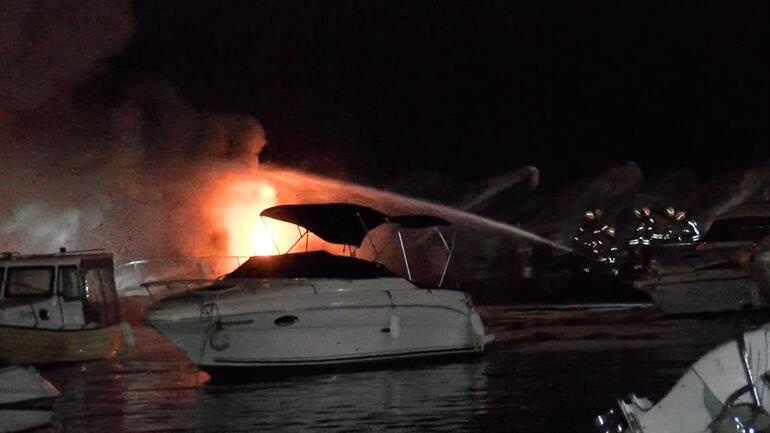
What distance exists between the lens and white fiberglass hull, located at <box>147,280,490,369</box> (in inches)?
717

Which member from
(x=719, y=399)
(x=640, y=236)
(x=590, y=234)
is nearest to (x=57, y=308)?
(x=719, y=399)

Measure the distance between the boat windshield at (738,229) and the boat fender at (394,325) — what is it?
31.8 feet

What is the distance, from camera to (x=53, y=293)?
70.3 ft

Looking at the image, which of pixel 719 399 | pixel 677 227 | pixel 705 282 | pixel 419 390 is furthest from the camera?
pixel 677 227

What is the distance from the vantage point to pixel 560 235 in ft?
164

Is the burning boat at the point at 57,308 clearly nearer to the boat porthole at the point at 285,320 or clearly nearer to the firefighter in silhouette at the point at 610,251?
the boat porthole at the point at 285,320

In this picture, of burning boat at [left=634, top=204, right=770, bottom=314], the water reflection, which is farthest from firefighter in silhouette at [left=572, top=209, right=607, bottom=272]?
the water reflection

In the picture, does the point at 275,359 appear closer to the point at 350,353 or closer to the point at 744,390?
the point at 350,353

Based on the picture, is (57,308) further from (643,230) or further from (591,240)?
(591,240)

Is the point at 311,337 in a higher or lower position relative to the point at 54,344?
lower

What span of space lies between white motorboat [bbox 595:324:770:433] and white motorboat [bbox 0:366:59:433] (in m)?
6.17

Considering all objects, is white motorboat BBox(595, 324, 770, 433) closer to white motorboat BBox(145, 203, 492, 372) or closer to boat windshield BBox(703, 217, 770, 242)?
white motorboat BBox(145, 203, 492, 372)

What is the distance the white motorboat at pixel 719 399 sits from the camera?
970 cm

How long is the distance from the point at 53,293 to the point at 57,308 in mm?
256
